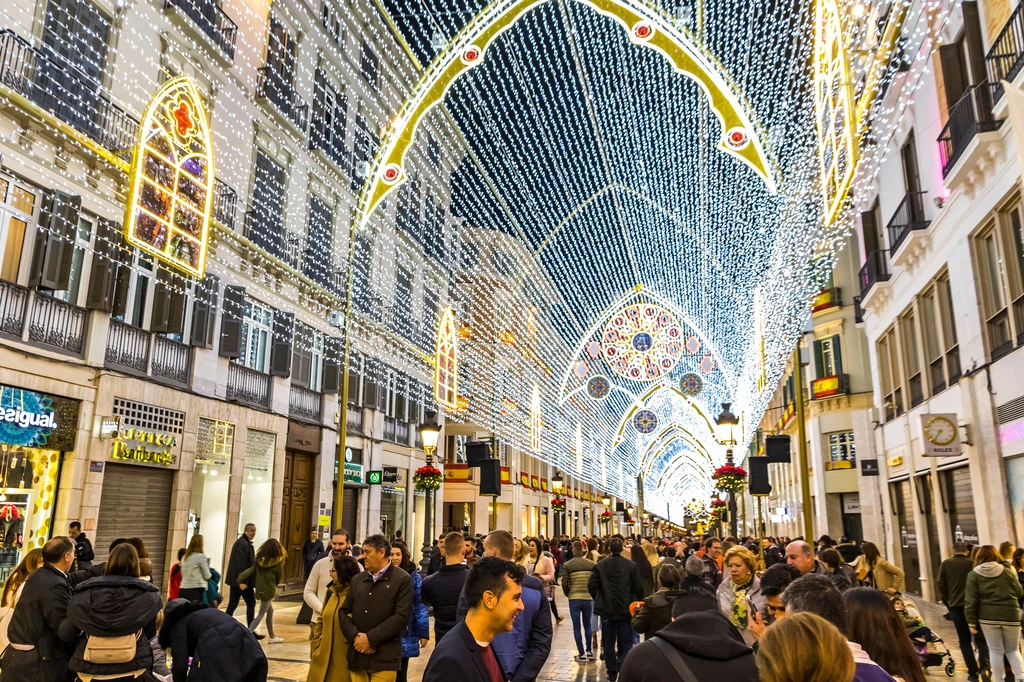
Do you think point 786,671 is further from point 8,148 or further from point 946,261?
point 946,261

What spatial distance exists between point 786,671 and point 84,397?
14352 mm

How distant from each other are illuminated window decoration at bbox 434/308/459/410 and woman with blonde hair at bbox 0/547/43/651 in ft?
65.4

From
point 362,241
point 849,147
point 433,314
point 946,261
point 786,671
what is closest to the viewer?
point 786,671

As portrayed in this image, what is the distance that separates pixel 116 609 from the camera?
182 inches

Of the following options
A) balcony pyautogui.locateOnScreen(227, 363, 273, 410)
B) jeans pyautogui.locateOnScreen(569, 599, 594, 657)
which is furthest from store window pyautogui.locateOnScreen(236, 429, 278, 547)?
jeans pyautogui.locateOnScreen(569, 599, 594, 657)

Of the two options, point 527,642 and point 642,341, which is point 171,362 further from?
point 642,341

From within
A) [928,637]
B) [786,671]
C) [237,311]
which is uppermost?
[237,311]

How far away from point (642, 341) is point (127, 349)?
37702 millimetres

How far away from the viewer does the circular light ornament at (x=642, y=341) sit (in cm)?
4831

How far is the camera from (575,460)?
5572 cm

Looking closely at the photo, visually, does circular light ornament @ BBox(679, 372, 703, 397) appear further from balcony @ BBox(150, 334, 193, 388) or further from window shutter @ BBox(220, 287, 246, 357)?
balcony @ BBox(150, 334, 193, 388)

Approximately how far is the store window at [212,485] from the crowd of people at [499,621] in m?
8.59

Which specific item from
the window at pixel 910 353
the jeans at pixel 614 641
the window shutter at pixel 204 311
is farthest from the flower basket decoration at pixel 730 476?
the window shutter at pixel 204 311

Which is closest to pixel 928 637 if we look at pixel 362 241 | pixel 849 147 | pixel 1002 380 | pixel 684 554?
pixel 849 147
